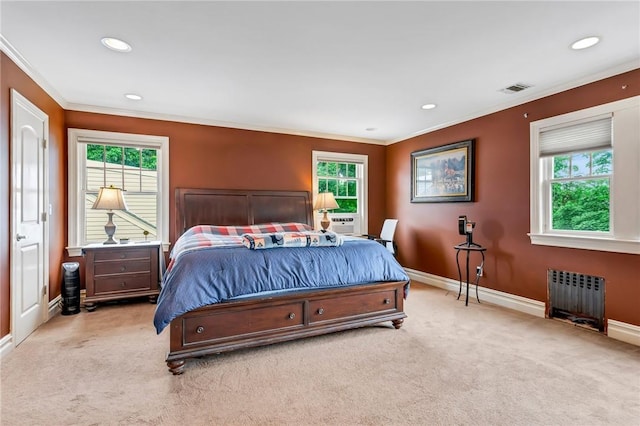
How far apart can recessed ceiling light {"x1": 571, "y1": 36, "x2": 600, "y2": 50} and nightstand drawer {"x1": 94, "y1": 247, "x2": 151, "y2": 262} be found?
184 inches

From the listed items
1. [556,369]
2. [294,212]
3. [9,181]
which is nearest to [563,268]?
[556,369]

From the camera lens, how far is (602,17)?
2176 mm

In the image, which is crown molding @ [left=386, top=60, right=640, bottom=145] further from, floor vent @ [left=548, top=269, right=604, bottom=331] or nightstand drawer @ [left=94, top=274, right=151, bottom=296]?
nightstand drawer @ [left=94, top=274, right=151, bottom=296]

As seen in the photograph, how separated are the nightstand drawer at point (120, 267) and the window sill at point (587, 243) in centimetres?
453

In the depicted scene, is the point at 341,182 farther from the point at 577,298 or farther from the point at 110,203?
the point at 577,298

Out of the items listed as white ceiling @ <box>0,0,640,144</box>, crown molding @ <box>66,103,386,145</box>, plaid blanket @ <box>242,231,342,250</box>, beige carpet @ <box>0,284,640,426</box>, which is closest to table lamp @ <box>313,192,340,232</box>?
crown molding @ <box>66,103,386,145</box>

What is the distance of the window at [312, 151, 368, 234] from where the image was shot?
570cm

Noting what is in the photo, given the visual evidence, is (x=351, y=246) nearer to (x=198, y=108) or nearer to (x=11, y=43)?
(x=198, y=108)

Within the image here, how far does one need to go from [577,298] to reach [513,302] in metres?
0.68

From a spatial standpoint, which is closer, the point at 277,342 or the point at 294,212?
the point at 277,342

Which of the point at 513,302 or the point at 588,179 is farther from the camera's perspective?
the point at 513,302

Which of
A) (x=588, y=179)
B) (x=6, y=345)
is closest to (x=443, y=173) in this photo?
(x=588, y=179)

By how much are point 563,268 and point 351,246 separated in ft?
7.37

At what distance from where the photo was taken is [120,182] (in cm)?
440
